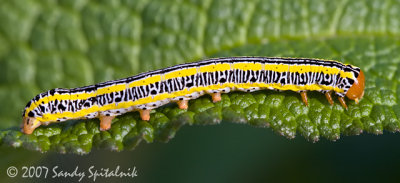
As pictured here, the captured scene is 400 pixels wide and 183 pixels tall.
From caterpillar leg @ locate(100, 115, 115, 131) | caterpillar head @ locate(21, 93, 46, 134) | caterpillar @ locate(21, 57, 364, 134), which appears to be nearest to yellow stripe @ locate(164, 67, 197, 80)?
caterpillar @ locate(21, 57, 364, 134)

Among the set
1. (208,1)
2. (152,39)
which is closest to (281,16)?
(208,1)

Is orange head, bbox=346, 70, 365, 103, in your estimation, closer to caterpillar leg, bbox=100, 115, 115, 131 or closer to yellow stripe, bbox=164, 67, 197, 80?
yellow stripe, bbox=164, 67, 197, 80

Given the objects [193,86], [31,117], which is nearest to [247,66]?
[193,86]

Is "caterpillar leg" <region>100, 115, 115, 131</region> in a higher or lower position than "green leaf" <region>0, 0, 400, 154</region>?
lower

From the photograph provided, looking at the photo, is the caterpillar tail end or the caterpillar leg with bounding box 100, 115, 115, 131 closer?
the caterpillar tail end

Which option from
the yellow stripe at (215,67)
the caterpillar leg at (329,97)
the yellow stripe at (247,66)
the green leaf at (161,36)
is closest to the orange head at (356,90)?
the caterpillar leg at (329,97)

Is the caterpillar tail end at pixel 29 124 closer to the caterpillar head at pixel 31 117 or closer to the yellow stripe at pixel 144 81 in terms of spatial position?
the caterpillar head at pixel 31 117

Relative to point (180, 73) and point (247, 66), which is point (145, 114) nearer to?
point (180, 73)

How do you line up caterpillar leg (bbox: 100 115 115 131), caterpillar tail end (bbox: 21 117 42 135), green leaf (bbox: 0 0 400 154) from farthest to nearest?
green leaf (bbox: 0 0 400 154), caterpillar leg (bbox: 100 115 115 131), caterpillar tail end (bbox: 21 117 42 135)
